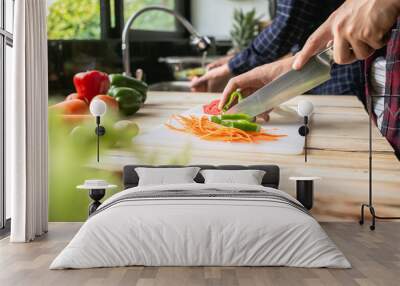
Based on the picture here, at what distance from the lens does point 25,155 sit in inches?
183

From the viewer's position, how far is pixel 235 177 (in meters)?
4.88

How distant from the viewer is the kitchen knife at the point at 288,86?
178 inches

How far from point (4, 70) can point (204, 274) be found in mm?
1959

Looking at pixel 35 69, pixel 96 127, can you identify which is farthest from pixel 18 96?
pixel 96 127

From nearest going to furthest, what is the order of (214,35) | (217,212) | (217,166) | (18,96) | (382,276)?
1. (382,276)
2. (217,212)
3. (18,96)
4. (217,166)
5. (214,35)

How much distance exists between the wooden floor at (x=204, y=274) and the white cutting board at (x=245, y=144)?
90 centimetres

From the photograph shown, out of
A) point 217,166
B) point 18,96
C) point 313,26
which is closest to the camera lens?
point 18,96

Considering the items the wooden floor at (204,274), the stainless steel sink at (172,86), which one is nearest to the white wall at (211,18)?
the stainless steel sink at (172,86)

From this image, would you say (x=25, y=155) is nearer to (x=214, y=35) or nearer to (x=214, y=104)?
(x=214, y=104)

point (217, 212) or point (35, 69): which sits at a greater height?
point (35, 69)

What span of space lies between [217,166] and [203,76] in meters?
0.96

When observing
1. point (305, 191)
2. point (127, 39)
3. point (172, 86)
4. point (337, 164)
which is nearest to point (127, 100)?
point (127, 39)

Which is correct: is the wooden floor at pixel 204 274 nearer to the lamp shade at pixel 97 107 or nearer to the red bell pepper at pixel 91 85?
the lamp shade at pixel 97 107

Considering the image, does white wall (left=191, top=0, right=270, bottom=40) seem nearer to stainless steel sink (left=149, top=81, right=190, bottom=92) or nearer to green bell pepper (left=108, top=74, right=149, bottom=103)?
stainless steel sink (left=149, top=81, right=190, bottom=92)
